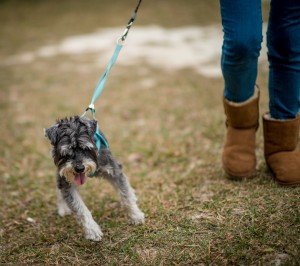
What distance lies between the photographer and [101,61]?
10.6 metres

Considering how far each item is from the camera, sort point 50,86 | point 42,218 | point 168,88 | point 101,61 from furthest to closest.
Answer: point 101,61 < point 50,86 < point 168,88 < point 42,218

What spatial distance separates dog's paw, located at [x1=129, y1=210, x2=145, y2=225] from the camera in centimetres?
350

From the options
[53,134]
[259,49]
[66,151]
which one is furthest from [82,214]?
[259,49]

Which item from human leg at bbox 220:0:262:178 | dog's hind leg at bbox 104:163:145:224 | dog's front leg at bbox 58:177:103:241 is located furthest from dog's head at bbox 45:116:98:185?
human leg at bbox 220:0:262:178

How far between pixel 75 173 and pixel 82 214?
0.42 m

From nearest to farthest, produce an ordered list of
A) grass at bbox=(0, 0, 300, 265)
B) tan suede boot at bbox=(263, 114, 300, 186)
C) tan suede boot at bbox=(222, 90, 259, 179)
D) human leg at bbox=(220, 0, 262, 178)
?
grass at bbox=(0, 0, 300, 265) → human leg at bbox=(220, 0, 262, 178) → tan suede boot at bbox=(263, 114, 300, 186) → tan suede boot at bbox=(222, 90, 259, 179)

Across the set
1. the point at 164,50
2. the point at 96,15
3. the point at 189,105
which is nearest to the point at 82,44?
the point at 164,50

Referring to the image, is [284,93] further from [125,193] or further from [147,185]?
[147,185]

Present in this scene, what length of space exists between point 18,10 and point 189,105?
648 inches

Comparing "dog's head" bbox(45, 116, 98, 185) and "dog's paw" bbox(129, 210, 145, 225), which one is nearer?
"dog's head" bbox(45, 116, 98, 185)

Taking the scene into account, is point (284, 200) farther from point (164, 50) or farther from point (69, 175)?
point (164, 50)

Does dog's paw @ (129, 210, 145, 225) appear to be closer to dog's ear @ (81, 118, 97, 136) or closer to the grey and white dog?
the grey and white dog

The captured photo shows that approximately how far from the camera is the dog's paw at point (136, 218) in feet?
11.5

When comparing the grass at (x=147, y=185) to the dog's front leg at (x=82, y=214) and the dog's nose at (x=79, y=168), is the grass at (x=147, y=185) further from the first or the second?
the dog's nose at (x=79, y=168)
